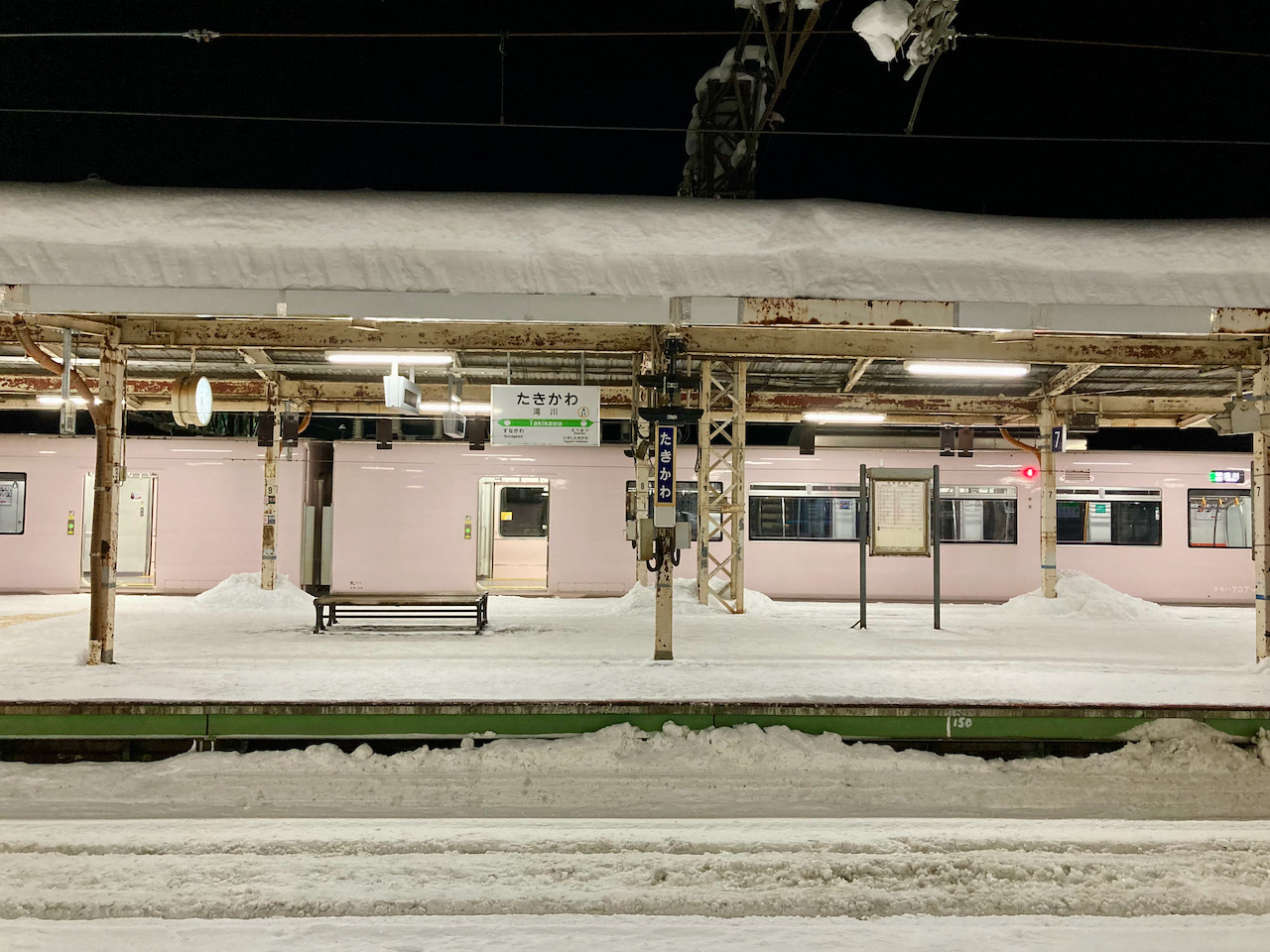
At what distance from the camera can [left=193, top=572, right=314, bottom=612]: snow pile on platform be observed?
1152 cm

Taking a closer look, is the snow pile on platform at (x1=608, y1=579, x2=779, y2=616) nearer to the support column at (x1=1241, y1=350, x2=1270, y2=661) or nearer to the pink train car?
the pink train car

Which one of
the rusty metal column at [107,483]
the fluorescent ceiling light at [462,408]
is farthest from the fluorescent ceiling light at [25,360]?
the fluorescent ceiling light at [462,408]

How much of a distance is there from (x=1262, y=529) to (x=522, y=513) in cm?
965

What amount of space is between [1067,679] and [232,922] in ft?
20.9

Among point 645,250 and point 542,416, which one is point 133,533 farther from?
point 645,250

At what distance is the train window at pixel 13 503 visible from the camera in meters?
12.6

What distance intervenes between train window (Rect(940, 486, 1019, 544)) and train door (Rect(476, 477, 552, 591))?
6.51 metres

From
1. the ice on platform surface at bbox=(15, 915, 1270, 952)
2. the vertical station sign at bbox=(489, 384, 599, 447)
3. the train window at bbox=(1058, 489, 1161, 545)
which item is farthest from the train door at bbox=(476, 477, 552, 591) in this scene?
the ice on platform surface at bbox=(15, 915, 1270, 952)

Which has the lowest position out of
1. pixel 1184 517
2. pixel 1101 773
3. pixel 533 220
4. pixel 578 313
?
pixel 1101 773

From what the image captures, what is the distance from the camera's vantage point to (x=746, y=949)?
3082mm

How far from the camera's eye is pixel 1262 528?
7.30m

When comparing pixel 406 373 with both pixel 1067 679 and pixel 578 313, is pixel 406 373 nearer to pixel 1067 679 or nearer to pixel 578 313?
pixel 578 313

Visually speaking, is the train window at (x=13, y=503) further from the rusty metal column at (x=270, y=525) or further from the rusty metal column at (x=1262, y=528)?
the rusty metal column at (x=1262, y=528)

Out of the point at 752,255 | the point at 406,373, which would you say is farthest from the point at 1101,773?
the point at 406,373
